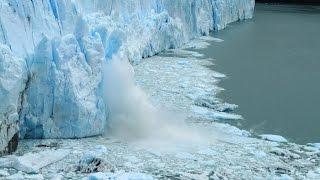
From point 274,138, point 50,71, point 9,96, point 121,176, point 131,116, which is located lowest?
point 274,138

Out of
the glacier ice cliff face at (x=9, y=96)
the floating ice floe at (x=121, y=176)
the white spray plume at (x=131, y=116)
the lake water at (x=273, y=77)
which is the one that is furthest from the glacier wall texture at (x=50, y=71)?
the lake water at (x=273, y=77)

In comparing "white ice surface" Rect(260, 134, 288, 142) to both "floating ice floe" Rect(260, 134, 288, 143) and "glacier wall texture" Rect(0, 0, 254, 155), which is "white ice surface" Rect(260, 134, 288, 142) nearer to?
"floating ice floe" Rect(260, 134, 288, 143)

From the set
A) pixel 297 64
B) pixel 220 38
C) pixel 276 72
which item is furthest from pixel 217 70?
pixel 220 38

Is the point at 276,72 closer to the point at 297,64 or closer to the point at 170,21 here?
the point at 297,64

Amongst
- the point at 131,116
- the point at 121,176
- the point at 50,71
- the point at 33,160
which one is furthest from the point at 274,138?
the point at 33,160

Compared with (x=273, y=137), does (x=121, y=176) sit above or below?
above

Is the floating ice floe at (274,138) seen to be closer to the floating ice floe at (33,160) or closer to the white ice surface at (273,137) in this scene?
the white ice surface at (273,137)

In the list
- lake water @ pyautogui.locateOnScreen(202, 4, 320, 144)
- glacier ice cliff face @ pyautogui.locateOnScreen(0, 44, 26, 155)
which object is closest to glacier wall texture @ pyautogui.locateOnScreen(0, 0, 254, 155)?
glacier ice cliff face @ pyautogui.locateOnScreen(0, 44, 26, 155)

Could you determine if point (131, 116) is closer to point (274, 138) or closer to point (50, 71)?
point (50, 71)
